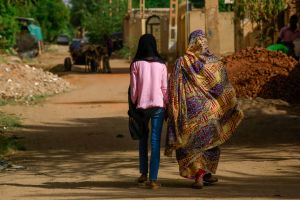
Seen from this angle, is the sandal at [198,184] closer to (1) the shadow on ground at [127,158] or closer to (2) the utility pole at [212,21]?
(1) the shadow on ground at [127,158]

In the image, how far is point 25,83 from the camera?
24578 millimetres

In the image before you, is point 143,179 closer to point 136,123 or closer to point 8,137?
point 136,123

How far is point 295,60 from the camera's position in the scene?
1739 centimetres

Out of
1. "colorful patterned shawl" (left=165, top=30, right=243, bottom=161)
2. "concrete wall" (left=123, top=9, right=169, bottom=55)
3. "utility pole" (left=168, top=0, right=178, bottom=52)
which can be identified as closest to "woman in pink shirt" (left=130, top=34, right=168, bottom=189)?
"colorful patterned shawl" (left=165, top=30, right=243, bottom=161)

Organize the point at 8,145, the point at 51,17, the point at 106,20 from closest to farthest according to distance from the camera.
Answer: the point at 8,145
the point at 106,20
the point at 51,17

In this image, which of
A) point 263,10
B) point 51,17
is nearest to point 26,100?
point 263,10

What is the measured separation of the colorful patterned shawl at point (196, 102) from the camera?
27.9 ft

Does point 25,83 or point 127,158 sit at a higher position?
point 127,158

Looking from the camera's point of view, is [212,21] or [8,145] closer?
[8,145]

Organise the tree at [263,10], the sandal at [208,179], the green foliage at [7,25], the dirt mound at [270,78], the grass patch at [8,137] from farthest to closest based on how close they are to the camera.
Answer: the green foliage at [7,25] < the tree at [263,10] < the dirt mound at [270,78] < the grass patch at [8,137] < the sandal at [208,179]

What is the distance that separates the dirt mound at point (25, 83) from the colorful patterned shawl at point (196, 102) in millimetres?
14221

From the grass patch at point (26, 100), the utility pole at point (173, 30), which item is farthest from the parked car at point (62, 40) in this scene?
→ the grass patch at point (26, 100)

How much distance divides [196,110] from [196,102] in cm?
9

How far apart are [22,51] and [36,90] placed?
26304 mm
